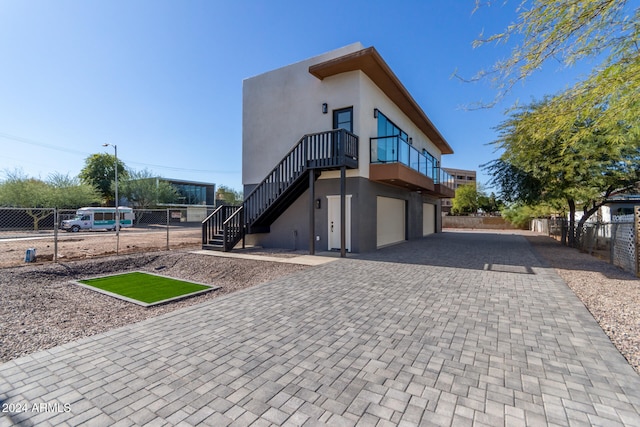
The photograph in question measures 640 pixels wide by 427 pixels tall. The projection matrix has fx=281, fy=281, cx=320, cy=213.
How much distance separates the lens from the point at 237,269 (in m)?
7.55

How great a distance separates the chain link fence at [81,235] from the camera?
29.7 feet

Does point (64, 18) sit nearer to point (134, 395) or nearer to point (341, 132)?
point (341, 132)

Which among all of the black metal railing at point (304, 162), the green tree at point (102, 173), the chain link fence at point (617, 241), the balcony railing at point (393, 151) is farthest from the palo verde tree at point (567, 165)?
the green tree at point (102, 173)

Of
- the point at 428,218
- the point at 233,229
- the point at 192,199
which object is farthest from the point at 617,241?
the point at 192,199

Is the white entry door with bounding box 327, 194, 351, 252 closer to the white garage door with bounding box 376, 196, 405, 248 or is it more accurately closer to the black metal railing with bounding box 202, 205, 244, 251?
the white garage door with bounding box 376, 196, 405, 248

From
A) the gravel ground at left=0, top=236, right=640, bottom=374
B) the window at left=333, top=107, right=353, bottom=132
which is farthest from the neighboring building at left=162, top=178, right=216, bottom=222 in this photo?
the gravel ground at left=0, top=236, right=640, bottom=374

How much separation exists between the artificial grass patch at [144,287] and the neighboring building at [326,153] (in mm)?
4022

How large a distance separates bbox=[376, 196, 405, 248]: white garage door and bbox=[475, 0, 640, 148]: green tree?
8.46 metres

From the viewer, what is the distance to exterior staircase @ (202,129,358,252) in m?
9.45

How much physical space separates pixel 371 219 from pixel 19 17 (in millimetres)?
12029

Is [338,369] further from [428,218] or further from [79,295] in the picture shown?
[428,218]

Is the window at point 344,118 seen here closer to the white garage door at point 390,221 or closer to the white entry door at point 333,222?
the white entry door at point 333,222

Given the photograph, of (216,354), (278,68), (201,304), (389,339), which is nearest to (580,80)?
(389,339)

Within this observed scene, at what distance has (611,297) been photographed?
16.9 feet
